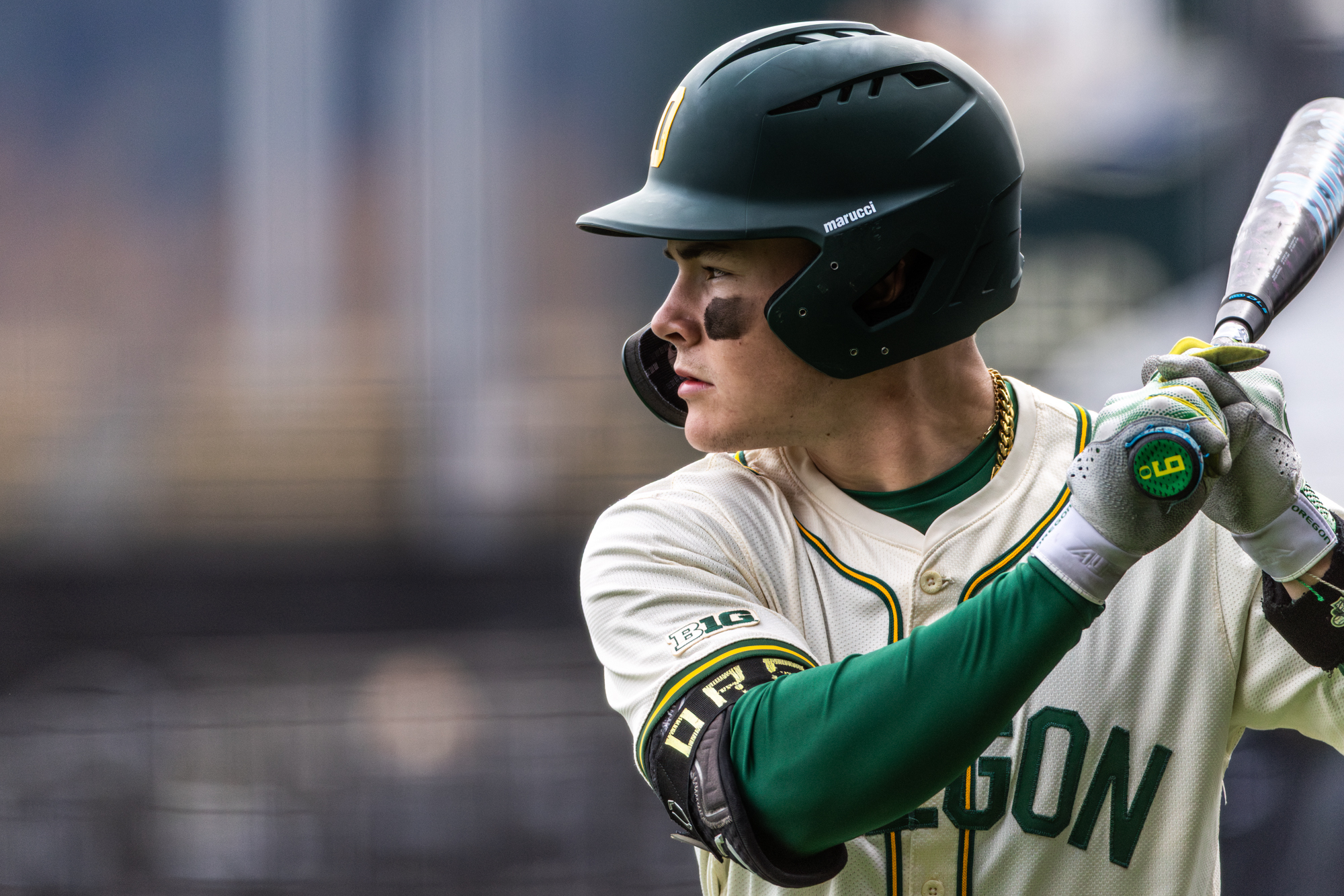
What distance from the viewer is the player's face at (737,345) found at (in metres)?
1.58

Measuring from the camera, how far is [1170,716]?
154 centimetres

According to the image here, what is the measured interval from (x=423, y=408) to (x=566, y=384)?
0.56 meters

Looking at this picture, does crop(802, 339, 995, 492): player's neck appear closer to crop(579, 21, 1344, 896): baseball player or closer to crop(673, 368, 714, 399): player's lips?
crop(579, 21, 1344, 896): baseball player

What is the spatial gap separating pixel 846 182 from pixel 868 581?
1.61 feet

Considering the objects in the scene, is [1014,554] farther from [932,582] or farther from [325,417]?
[325,417]

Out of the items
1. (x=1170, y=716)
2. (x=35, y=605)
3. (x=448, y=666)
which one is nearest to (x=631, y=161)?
(x=448, y=666)

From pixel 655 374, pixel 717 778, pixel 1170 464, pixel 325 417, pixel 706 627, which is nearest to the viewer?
pixel 1170 464

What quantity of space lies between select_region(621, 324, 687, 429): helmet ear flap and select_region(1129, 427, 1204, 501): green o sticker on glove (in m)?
0.75

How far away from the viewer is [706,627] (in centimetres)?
142

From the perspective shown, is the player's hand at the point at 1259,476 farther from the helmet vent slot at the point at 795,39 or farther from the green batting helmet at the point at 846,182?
the helmet vent slot at the point at 795,39

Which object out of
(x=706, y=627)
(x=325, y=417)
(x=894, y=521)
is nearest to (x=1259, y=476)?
(x=894, y=521)

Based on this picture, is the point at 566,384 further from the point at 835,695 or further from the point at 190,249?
the point at 835,695

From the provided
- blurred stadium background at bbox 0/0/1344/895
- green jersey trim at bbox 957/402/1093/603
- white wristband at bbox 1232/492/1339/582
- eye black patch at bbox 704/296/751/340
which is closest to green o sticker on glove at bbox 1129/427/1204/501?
white wristband at bbox 1232/492/1339/582

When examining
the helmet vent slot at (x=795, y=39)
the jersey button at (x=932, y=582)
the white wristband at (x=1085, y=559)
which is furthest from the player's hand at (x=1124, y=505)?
the helmet vent slot at (x=795, y=39)
